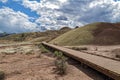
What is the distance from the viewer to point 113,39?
44219mm

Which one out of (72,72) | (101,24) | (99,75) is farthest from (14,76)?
(101,24)

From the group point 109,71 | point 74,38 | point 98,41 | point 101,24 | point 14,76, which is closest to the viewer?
point 109,71

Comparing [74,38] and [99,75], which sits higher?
[74,38]

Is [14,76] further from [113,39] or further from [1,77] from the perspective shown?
[113,39]

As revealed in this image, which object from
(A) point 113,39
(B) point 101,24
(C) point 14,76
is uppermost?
(B) point 101,24

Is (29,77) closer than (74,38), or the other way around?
(29,77)

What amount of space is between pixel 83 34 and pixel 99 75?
3679cm

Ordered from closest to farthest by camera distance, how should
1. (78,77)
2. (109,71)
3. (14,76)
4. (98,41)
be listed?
(109,71), (78,77), (14,76), (98,41)

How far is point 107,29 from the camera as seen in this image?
50250 mm

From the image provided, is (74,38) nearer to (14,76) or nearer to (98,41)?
(98,41)

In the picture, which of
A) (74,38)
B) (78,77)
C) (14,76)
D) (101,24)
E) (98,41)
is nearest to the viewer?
(78,77)

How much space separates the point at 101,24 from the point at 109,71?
46648mm

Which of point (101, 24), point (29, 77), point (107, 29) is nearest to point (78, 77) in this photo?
point (29, 77)

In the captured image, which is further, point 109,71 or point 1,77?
point 1,77
